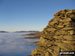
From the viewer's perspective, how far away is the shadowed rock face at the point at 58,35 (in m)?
30.6

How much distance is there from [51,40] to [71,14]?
26.2 ft

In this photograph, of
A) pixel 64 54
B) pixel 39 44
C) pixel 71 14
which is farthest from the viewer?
pixel 39 44

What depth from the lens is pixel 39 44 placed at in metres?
37.0

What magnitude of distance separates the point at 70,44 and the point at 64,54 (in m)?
2.57

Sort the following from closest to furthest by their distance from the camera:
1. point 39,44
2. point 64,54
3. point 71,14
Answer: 1. point 64,54
2. point 71,14
3. point 39,44

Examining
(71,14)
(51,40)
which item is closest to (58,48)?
(51,40)

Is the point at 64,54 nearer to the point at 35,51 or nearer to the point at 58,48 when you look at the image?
the point at 58,48

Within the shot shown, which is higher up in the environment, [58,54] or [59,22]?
[59,22]

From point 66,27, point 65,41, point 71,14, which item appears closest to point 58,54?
point 65,41

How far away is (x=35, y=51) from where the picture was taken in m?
37.5

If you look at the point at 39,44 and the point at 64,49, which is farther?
the point at 39,44

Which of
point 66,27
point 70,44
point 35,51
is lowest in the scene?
point 35,51

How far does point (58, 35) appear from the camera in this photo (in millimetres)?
32531

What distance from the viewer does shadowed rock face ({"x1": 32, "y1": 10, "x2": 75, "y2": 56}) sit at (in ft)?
100
